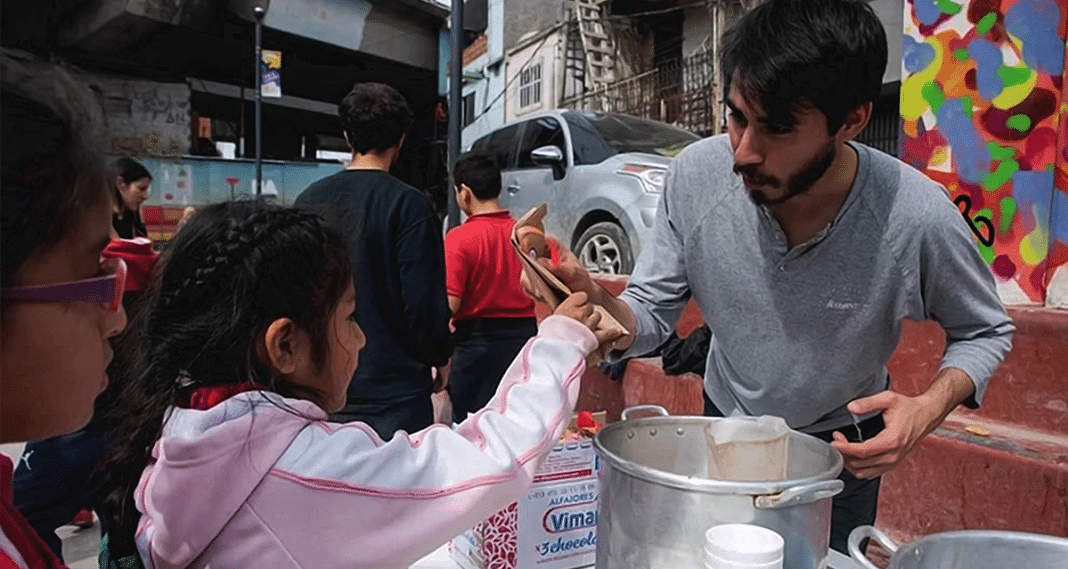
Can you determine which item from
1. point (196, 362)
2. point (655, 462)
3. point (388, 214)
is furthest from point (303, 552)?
→ point (388, 214)

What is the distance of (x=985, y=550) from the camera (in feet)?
3.25

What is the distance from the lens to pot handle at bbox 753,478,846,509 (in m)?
0.85

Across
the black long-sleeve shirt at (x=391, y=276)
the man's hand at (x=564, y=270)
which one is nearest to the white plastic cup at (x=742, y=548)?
the man's hand at (x=564, y=270)

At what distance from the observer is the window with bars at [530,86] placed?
1320cm

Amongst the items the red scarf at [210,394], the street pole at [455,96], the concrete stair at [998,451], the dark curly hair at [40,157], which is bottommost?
the concrete stair at [998,451]

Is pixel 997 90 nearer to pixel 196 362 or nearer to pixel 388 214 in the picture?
pixel 388 214

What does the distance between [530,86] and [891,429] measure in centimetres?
1262

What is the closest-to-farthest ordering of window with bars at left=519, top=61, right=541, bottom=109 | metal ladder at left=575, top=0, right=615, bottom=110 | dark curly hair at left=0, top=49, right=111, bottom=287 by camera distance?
dark curly hair at left=0, top=49, right=111, bottom=287 → metal ladder at left=575, top=0, right=615, bottom=110 → window with bars at left=519, top=61, right=541, bottom=109

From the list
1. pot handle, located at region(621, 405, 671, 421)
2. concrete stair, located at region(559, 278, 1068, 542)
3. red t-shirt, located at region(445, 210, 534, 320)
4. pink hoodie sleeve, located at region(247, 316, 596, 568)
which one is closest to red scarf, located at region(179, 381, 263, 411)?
pink hoodie sleeve, located at region(247, 316, 596, 568)

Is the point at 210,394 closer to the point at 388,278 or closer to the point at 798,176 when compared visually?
the point at 798,176

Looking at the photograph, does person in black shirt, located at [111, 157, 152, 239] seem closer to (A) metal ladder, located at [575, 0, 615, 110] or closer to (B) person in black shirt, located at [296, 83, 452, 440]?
(B) person in black shirt, located at [296, 83, 452, 440]

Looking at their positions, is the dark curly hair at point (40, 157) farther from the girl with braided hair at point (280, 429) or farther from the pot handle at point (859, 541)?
the pot handle at point (859, 541)

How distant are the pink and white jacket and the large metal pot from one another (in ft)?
0.51

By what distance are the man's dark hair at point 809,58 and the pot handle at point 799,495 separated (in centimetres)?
70
